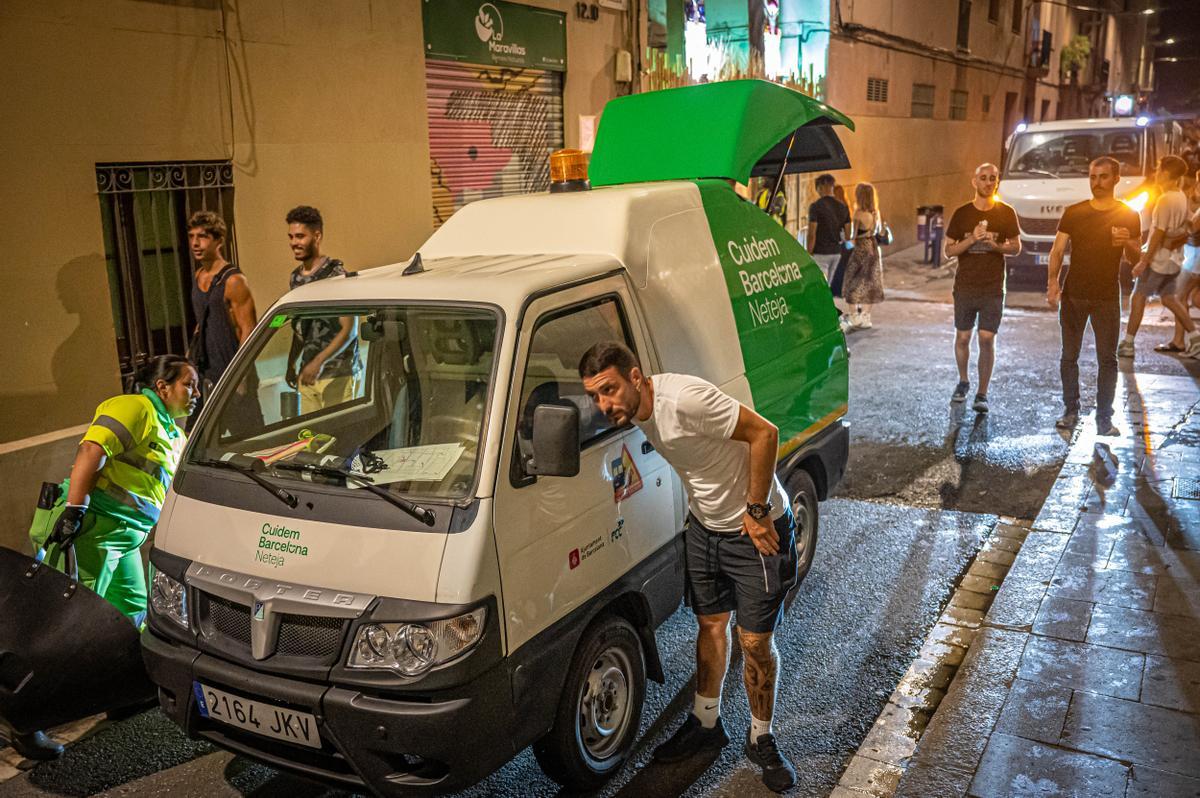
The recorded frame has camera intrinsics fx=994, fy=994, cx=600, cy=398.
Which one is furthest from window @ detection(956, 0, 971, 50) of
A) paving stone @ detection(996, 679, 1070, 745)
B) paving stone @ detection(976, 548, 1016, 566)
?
paving stone @ detection(996, 679, 1070, 745)

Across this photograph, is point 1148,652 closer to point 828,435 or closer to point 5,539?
point 828,435

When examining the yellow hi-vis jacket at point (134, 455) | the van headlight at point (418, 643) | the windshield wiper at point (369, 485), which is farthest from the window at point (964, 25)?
the van headlight at point (418, 643)

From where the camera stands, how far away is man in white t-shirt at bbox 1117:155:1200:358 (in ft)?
33.4

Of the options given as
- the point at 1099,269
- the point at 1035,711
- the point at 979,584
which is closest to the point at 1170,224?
the point at 1099,269

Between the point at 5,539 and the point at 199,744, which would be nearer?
the point at 199,744

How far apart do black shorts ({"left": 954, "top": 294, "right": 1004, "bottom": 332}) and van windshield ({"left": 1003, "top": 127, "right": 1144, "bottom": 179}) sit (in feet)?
28.9

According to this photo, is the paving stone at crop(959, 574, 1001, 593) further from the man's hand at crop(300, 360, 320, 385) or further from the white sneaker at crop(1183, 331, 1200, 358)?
the white sneaker at crop(1183, 331, 1200, 358)

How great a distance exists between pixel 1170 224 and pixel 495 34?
23.4 feet

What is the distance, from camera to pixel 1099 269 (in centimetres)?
747

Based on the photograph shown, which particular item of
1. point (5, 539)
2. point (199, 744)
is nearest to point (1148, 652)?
point (199, 744)

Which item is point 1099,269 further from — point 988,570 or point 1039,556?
point 988,570

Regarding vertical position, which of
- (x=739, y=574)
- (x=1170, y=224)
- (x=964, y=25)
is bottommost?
(x=739, y=574)

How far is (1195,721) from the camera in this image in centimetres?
393

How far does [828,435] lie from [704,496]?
210cm
